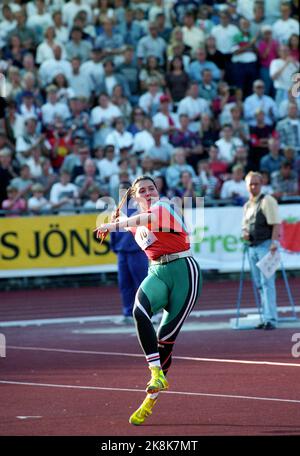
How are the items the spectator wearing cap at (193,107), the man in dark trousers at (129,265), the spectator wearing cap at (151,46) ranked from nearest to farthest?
the man in dark trousers at (129,265)
the spectator wearing cap at (193,107)
the spectator wearing cap at (151,46)

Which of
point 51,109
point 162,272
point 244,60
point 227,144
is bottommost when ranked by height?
point 162,272

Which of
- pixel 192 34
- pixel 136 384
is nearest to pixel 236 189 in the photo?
pixel 192 34

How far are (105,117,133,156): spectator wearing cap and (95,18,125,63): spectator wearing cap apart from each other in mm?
Result: 2605

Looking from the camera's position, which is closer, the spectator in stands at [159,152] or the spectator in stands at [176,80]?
the spectator in stands at [159,152]

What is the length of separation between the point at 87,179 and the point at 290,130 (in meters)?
4.92

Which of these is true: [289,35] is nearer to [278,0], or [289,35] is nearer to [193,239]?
[278,0]

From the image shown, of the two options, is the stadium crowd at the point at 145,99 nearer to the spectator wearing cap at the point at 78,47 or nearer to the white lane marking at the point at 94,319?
the spectator wearing cap at the point at 78,47

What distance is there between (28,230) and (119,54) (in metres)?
5.48

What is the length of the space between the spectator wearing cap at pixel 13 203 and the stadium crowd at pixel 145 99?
3 centimetres

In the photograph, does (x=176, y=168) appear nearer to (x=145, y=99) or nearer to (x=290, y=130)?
(x=145, y=99)

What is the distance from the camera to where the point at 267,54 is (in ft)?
88.2

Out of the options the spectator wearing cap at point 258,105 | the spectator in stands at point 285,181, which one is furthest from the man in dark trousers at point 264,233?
the spectator wearing cap at point 258,105

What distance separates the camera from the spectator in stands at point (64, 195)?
23016 millimetres

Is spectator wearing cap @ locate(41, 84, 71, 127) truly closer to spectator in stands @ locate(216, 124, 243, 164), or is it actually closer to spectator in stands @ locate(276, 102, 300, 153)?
spectator in stands @ locate(216, 124, 243, 164)
